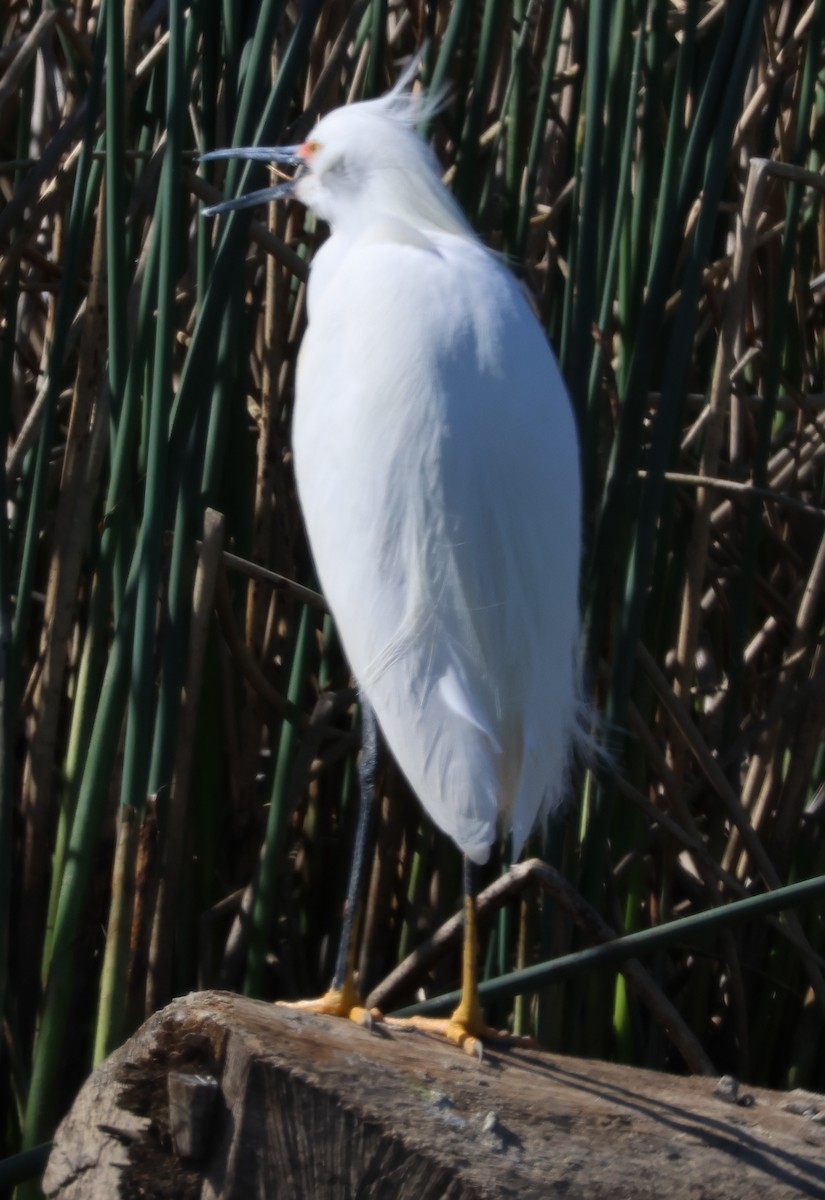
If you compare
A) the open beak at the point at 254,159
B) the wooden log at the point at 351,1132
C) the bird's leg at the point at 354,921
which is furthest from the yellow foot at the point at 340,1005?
the open beak at the point at 254,159

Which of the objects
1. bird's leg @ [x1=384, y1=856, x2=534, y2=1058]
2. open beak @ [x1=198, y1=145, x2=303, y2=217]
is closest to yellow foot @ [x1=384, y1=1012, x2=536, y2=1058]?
bird's leg @ [x1=384, y1=856, x2=534, y2=1058]

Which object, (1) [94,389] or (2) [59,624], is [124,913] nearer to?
(2) [59,624]

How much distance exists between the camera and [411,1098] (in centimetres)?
93

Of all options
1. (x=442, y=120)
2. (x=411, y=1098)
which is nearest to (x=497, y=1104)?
(x=411, y=1098)

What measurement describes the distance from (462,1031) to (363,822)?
27 centimetres

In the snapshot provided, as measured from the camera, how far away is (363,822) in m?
1.38

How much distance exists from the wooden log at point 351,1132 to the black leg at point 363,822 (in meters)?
0.26

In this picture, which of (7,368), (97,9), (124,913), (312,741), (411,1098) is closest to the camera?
(411,1098)

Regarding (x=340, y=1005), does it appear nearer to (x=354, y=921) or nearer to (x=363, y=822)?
(x=354, y=921)

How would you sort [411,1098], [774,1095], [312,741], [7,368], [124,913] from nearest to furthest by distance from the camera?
[411,1098] → [774,1095] → [124,913] → [7,368] → [312,741]

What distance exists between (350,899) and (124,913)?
0.21m

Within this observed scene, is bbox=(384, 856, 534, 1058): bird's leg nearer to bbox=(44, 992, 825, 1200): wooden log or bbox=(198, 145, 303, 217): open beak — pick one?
bbox=(44, 992, 825, 1200): wooden log

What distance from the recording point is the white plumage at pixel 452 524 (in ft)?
3.83

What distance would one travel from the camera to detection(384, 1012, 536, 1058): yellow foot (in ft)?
3.82
